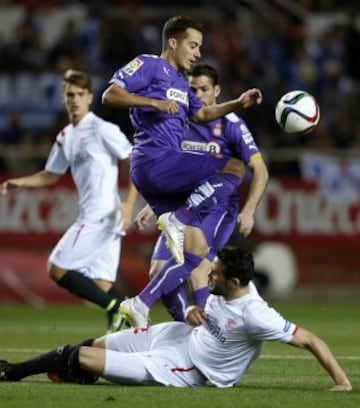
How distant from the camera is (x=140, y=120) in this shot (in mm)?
10359

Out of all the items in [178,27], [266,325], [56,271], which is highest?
[178,27]

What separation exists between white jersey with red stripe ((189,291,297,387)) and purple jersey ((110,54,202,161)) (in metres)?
1.75

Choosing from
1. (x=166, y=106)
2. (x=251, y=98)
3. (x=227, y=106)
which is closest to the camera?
(x=251, y=98)

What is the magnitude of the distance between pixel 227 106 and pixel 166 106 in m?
0.48

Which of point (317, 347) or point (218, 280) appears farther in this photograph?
point (218, 280)

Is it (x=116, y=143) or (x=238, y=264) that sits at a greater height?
(x=116, y=143)

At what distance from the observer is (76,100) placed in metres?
12.7

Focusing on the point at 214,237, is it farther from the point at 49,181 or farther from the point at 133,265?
the point at 133,265

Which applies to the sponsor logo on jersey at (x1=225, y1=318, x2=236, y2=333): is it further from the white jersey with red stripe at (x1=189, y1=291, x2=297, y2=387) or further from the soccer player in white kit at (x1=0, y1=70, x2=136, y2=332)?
the soccer player in white kit at (x1=0, y1=70, x2=136, y2=332)

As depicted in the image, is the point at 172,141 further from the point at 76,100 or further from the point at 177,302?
the point at 76,100

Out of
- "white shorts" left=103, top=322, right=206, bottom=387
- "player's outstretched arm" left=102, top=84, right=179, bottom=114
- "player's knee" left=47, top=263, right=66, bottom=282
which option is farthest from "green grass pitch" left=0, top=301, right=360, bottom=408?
"player's outstretched arm" left=102, top=84, right=179, bottom=114

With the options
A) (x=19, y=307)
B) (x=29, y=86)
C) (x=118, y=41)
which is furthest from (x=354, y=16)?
(x=19, y=307)

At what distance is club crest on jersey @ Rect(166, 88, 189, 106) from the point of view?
1026 centimetres

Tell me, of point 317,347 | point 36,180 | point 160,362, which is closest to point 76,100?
point 36,180
